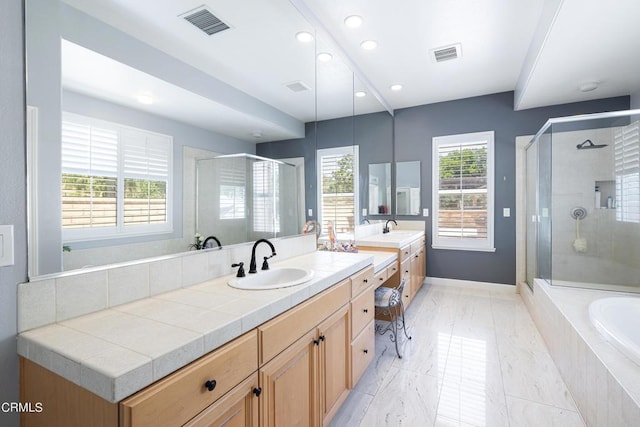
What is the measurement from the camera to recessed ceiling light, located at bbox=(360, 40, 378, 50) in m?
2.80

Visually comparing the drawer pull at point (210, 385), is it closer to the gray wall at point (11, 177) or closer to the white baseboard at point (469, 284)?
the gray wall at point (11, 177)

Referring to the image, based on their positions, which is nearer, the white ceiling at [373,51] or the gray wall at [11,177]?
the gray wall at [11,177]

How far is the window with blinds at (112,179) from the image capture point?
1.02 meters

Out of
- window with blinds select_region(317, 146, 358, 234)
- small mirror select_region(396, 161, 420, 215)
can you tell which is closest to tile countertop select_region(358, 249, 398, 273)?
window with blinds select_region(317, 146, 358, 234)

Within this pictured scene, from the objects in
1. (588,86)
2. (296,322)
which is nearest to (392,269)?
(296,322)

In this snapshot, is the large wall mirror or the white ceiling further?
the white ceiling

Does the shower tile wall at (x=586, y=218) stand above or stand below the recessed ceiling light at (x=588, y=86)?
below

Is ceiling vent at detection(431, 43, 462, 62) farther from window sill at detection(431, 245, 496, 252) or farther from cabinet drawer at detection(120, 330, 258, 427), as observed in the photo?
cabinet drawer at detection(120, 330, 258, 427)

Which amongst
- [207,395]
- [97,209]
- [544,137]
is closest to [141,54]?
[97,209]

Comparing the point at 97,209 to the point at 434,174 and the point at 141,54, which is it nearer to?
the point at 141,54

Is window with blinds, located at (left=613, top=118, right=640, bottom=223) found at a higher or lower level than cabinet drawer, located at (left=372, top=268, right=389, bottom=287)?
higher

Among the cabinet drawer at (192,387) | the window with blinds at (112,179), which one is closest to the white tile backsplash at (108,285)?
the window with blinds at (112,179)

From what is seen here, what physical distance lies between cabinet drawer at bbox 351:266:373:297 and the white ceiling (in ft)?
3.43

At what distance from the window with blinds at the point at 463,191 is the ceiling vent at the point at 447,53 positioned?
56.2 inches
